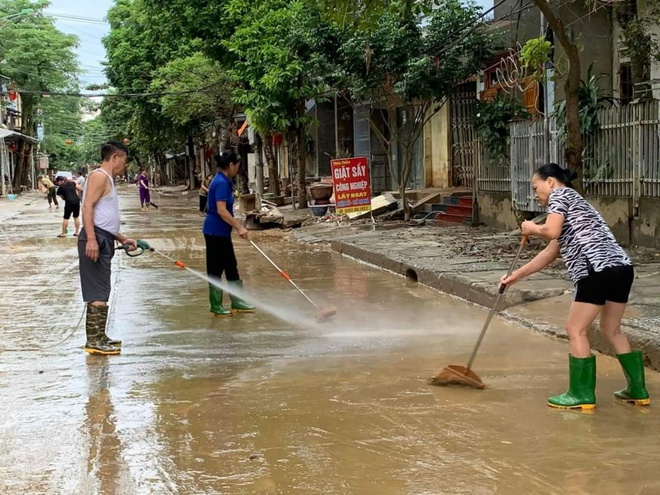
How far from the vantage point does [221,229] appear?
8383 mm

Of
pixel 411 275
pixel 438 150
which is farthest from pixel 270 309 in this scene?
pixel 438 150

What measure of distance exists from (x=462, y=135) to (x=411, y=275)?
1050 centimetres

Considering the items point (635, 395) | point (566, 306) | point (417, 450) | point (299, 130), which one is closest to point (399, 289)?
point (566, 306)

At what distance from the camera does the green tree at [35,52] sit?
48094 millimetres

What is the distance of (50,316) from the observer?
8.63 m

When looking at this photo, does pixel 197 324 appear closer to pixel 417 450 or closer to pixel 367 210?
pixel 417 450

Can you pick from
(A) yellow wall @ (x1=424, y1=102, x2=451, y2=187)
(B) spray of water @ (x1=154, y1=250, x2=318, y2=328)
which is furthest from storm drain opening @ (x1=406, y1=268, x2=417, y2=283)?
(A) yellow wall @ (x1=424, y1=102, x2=451, y2=187)

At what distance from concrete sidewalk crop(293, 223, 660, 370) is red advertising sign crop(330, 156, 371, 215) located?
70 centimetres

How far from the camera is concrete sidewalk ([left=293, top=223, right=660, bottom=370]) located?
6.92 meters

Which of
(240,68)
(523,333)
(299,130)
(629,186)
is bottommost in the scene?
(523,333)

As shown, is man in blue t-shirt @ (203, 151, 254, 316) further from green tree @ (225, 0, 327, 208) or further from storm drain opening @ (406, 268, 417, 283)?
green tree @ (225, 0, 327, 208)

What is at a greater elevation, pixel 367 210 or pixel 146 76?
pixel 146 76

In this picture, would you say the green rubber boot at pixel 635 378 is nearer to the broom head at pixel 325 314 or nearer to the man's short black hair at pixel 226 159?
the broom head at pixel 325 314

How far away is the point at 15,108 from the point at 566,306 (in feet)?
186
